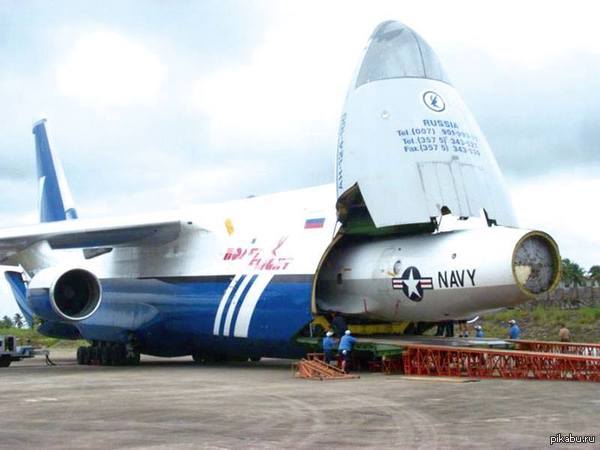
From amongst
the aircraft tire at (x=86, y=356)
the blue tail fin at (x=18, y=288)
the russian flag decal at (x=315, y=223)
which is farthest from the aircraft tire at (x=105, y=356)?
the russian flag decal at (x=315, y=223)

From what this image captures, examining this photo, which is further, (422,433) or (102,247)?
(102,247)

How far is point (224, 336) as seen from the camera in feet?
64.1

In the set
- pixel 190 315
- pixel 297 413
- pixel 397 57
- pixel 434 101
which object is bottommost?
pixel 297 413

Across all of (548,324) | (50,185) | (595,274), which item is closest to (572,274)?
(595,274)

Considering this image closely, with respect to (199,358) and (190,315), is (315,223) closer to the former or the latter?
(190,315)

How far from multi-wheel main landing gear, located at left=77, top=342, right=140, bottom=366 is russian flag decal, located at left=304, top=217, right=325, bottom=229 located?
698cm

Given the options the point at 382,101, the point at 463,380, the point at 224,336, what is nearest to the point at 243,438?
the point at 463,380

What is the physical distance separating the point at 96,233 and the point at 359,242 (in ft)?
21.2

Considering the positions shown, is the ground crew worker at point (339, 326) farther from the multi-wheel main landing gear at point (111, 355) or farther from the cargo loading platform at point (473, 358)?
the multi-wheel main landing gear at point (111, 355)

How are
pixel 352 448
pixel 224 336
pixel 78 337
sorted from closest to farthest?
1. pixel 352 448
2. pixel 224 336
3. pixel 78 337

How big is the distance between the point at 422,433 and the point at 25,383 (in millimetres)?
9882

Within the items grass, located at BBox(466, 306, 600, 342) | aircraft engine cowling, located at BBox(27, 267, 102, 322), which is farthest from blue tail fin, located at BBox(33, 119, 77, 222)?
grass, located at BBox(466, 306, 600, 342)

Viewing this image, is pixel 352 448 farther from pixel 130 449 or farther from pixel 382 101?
pixel 382 101

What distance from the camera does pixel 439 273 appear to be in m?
16.0
